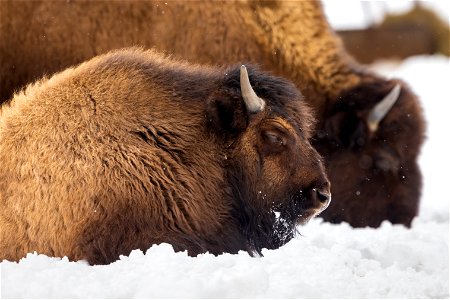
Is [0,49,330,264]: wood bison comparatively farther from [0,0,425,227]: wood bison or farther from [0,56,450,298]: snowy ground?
[0,0,425,227]: wood bison

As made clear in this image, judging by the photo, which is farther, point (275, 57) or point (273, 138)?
point (275, 57)

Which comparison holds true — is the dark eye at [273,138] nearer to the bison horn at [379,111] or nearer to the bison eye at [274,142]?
the bison eye at [274,142]

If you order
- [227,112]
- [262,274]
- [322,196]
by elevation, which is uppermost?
[227,112]

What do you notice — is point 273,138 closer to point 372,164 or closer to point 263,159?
point 263,159

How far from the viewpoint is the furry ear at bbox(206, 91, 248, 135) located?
4891 millimetres

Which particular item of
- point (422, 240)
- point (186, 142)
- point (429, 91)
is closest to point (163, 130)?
point (186, 142)

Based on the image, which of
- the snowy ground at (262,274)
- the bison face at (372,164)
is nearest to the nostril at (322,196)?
the snowy ground at (262,274)

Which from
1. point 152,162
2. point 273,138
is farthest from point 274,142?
point 152,162

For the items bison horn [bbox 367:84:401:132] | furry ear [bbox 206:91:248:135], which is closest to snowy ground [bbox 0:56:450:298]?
furry ear [bbox 206:91:248:135]

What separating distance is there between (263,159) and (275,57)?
270 centimetres

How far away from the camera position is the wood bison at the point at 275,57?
6.95m

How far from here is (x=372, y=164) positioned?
288 inches

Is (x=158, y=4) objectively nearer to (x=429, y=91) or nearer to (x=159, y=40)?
(x=159, y=40)

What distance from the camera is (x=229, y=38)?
7363 millimetres
